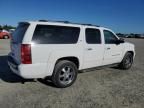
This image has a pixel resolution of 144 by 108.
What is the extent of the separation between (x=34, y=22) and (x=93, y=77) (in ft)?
10.00

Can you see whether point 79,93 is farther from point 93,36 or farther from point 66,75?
point 93,36

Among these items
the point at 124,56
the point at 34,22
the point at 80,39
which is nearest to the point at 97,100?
the point at 80,39

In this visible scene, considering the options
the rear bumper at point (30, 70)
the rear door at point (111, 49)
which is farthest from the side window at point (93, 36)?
the rear bumper at point (30, 70)

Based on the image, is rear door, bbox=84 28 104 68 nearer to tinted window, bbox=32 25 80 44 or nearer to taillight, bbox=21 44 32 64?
tinted window, bbox=32 25 80 44

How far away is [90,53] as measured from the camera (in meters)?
6.45

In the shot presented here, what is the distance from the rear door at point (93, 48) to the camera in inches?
251

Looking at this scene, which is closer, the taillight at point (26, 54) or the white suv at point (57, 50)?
the taillight at point (26, 54)

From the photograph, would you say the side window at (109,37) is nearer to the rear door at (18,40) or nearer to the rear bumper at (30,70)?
the rear bumper at (30,70)

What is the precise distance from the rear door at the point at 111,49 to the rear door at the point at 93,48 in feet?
1.04

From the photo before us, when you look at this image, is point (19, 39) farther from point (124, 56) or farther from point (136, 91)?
point (124, 56)

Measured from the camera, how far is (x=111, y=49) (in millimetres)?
7375

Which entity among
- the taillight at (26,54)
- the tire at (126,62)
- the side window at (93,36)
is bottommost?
the tire at (126,62)

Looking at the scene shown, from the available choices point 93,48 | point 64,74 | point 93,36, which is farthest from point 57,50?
point 93,36

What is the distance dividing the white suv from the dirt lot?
46 centimetres
